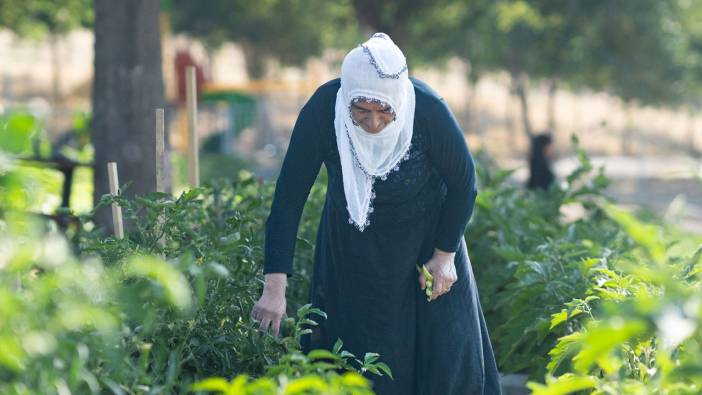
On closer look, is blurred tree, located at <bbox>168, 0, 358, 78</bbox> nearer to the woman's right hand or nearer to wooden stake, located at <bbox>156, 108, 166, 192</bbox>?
wooden stake, located at <bbox>156, 108, 166, 192</bbox>

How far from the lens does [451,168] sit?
348 centimetres

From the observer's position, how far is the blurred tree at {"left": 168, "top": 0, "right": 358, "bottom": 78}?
88.4 ft

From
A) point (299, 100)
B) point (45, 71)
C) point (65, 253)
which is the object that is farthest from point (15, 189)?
point (45, 71)

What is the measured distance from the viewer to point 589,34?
22.4m

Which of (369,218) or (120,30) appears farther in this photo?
(120,30)

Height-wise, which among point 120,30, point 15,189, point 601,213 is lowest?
point 601,213

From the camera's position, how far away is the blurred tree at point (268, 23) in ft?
88.4

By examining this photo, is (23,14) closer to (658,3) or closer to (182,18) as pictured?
(182,18)

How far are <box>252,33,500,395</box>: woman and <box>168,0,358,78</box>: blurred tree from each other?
73.9 ft

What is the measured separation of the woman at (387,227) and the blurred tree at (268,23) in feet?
73.9

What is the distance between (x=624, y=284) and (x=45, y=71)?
4416cm

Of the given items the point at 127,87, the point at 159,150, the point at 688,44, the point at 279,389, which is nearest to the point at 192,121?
the point at 159,150

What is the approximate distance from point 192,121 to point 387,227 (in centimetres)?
135

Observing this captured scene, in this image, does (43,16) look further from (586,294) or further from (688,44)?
(586,294)
